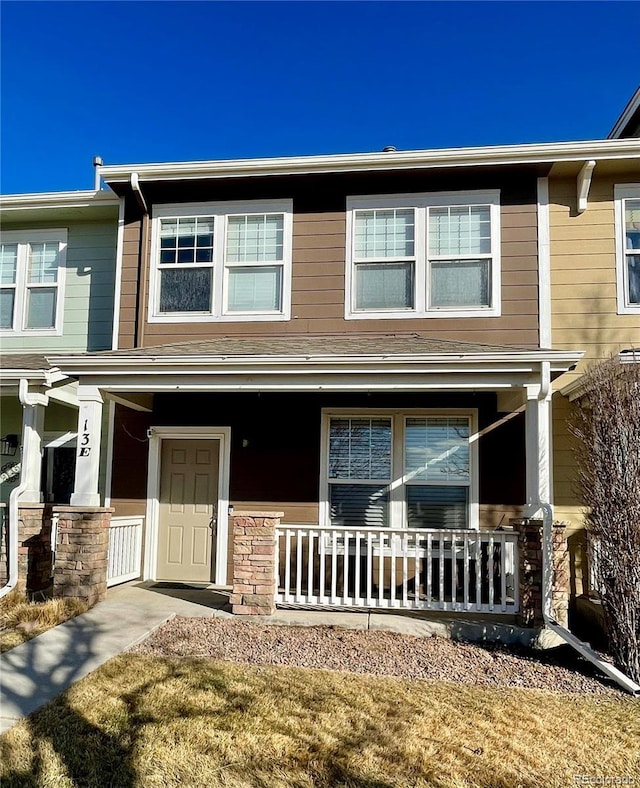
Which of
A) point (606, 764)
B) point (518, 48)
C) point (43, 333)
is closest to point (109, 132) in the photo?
point (43, 333)

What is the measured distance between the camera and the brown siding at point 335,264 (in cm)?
776

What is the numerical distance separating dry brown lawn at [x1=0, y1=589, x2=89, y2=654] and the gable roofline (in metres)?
10.2

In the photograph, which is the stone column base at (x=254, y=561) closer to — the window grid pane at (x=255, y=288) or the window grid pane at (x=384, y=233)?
the window grid pane at (x=255, y=288)

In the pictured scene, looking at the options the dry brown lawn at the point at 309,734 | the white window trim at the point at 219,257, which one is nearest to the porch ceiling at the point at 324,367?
the white window trim at the point at 219,257

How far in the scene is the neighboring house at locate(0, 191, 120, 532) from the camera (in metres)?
8.83

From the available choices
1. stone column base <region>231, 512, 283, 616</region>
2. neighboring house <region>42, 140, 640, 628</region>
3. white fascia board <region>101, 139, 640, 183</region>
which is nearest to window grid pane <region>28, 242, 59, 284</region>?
neighboring house <region>42, 140, 640, 628</region>

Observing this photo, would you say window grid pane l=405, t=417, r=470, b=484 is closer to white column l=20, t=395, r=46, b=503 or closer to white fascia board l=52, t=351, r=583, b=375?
white fascia board l=52, t=351, r=583, b=375

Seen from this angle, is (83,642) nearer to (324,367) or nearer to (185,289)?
(324,367)

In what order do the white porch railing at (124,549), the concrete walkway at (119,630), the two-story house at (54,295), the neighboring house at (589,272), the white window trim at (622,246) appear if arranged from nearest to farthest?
the concrete walkway at (119,630) < the white porch railing at (124,549) < the neighboring house at (589,272) < the white window trim at (622,246) < the two-story house at (54,295)

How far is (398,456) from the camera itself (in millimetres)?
7832

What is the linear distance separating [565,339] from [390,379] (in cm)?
264

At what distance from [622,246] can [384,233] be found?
304 cm

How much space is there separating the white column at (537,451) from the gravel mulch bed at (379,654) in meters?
1.45

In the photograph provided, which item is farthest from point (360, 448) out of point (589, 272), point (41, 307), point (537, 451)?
point (41, 307)
